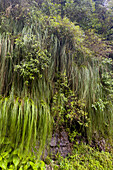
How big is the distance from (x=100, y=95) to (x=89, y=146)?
3.28ft

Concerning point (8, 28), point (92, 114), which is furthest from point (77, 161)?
point (8, 28)

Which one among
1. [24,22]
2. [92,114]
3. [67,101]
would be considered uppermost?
[24,22]

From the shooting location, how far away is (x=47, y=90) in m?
1.61

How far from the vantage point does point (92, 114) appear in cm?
179

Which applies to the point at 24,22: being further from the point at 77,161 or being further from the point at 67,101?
the point at 77,161

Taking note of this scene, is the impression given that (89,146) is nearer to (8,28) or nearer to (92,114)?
(92,114)

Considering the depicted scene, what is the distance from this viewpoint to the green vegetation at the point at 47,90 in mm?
1145

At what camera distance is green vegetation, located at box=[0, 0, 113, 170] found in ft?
3.76

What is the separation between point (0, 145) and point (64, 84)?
1201 mm

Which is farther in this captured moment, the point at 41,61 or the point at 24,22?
the point at 24,22

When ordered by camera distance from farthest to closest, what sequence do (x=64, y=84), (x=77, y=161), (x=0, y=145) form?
(x=64, y=84)
(x=77, y=161)
(x=0, y=145)

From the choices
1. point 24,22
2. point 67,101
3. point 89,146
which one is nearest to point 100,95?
point 67,101

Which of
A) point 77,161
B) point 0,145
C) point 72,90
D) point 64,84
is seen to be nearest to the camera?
point 0,145

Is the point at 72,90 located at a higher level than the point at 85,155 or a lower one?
higher
